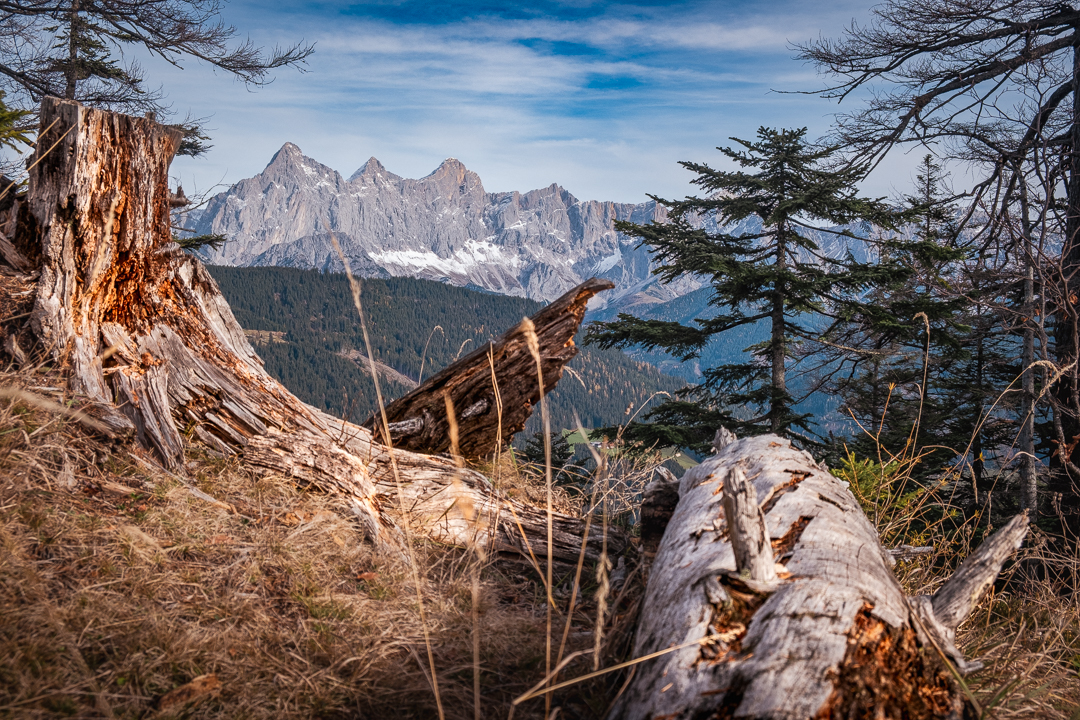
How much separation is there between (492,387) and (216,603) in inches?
95.8

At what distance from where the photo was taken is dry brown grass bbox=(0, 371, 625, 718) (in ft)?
5.61

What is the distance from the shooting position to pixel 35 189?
3.42m

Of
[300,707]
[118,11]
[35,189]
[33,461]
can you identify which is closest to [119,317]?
[35,189]

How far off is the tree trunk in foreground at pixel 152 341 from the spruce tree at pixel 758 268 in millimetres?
9310

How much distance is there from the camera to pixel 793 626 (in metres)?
1.60

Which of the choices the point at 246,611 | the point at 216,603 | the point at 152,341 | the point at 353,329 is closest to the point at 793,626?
the point at 246,611

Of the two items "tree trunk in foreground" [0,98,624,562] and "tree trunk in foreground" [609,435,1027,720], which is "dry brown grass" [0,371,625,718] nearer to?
Answer: "tree trunk in foreground" [0,98,624,562]

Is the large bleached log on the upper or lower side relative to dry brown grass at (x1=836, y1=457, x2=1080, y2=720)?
upper

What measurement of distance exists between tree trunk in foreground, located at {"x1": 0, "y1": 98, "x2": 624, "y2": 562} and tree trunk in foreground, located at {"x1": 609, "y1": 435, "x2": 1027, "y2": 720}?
4.84 ft

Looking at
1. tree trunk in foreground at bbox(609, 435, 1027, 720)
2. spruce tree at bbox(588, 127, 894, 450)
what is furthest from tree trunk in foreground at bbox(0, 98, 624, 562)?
spruce tree at bbox(588, 127, 894, 450)

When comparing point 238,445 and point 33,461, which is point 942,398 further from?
point 33,461

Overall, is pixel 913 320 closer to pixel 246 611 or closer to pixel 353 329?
pixel 246 611

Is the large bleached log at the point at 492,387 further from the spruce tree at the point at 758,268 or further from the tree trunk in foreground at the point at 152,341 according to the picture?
the spruce tree at the point at 758,268

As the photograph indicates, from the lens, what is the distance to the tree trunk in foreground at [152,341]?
315 centimetres
